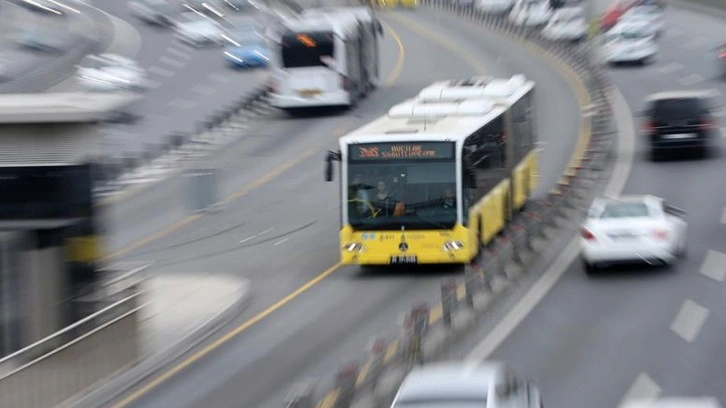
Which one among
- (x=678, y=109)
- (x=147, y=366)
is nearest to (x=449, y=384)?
(x=147, y=366)

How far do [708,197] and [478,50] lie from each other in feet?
115

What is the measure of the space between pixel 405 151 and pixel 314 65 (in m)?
23.5

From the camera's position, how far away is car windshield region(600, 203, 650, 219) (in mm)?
28000

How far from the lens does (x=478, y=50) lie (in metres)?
70.2

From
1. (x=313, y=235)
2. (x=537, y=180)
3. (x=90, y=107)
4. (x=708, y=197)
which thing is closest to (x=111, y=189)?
(x=313, y=235)

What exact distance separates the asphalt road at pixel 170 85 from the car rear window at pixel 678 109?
48.0 ft

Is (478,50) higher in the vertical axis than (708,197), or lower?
higher

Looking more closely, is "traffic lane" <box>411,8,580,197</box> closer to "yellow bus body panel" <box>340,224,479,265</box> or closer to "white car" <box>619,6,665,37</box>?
"white car" <box>619,6,665,37</box>

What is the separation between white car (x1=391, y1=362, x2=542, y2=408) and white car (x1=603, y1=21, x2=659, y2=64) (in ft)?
165

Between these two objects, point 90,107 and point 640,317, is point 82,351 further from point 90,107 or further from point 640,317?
point 640,317

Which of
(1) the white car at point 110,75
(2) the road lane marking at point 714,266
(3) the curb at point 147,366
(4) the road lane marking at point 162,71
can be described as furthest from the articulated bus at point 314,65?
(3) the curb at point 147,366

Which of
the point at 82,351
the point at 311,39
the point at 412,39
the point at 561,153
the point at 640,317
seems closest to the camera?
the point at 82,351

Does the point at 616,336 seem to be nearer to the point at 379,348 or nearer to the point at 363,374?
the point at 379,348

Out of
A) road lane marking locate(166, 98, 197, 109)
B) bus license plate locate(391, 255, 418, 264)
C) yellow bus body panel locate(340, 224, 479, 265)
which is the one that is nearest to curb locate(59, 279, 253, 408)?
yellow bus body panel locate(340, 224, 479, 265)
